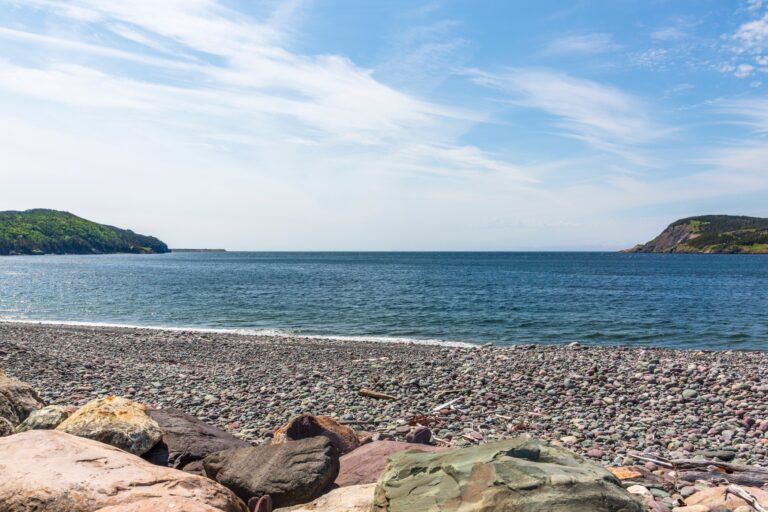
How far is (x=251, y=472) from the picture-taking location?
6785 millimetres

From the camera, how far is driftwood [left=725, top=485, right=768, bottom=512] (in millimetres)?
5934

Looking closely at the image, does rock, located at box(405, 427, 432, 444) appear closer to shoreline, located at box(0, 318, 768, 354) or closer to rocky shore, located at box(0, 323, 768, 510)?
rocky shore, located at box(0, 323, 768, 510)

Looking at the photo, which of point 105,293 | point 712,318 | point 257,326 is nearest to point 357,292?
point 257,326

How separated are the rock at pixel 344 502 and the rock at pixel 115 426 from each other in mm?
2672

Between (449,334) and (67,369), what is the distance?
70.9 ft

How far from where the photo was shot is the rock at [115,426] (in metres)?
7.23

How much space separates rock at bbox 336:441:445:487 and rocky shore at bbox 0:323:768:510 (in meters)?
0.11

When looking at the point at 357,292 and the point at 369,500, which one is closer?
the point at 369,500

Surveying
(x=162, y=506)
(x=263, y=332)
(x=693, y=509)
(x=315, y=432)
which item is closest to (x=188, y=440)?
(x=315, y=432)

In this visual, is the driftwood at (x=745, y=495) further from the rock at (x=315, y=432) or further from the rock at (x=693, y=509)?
the rock at (x=315, y=432)

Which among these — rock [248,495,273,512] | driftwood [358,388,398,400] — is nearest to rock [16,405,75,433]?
rock [248,495,273,512]

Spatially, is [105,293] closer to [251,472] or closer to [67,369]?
[67,369]

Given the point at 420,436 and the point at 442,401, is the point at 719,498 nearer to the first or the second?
the point at 420,436

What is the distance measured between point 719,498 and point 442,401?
8611 millimetres
